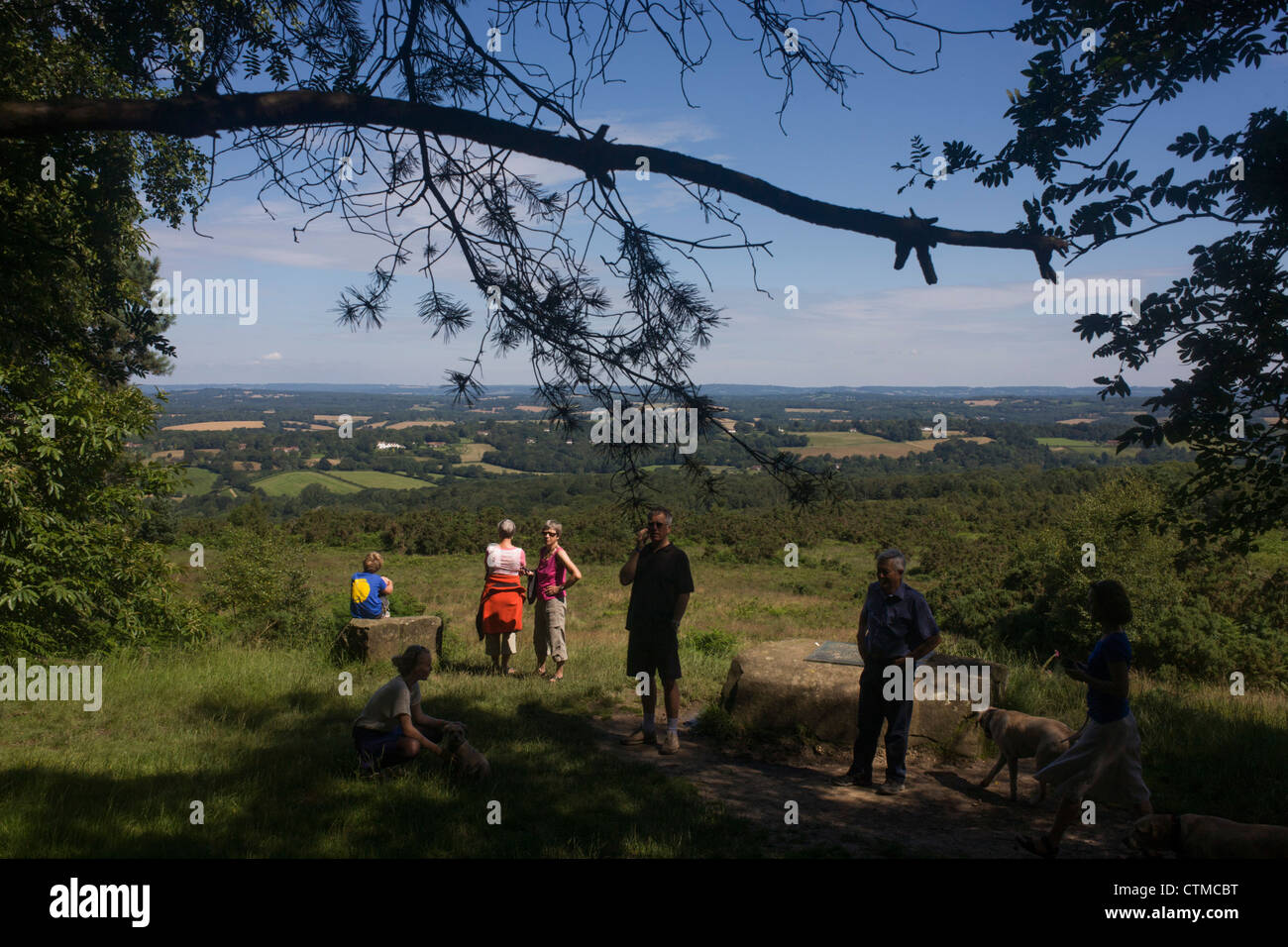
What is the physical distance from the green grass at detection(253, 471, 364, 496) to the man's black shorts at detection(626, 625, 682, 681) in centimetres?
5624

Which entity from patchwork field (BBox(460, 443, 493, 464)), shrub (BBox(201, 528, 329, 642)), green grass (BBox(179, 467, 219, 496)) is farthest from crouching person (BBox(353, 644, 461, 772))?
patchwork field (BBox(460, 443, 493, 464))

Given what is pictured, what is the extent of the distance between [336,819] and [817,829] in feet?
8.57

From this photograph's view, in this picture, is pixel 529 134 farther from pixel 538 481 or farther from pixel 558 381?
pixel 538 481

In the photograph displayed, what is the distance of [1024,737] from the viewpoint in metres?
5.14

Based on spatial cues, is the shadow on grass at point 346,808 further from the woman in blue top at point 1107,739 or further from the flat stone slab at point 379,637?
the flat stone slab at point 379,637

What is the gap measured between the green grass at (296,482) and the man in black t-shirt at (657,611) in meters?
56.2

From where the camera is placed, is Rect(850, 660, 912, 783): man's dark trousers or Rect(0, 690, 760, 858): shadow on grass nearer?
Rect(0, 690, 760, 858): shadow on grass

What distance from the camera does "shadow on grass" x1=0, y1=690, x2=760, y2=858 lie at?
3.72m

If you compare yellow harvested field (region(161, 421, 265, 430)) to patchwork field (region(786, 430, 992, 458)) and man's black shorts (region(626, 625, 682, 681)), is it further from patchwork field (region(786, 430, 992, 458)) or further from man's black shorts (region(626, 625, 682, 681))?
man's black shorts (region(626, 625, 682, 681))

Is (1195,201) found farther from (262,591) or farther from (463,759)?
(262,591)

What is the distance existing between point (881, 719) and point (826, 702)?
1.11 m
